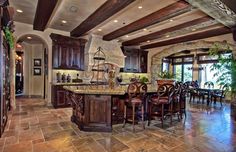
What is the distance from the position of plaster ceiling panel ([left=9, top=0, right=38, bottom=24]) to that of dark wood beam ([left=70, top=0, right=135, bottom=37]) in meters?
1.51

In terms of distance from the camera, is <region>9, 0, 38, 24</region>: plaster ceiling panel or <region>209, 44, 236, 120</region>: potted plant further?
<region>209, 44, 236, 120</region>: potted plant

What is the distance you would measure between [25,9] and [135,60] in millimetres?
6278

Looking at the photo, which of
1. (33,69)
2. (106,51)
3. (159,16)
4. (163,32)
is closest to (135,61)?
(106,51)

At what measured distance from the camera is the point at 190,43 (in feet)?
27.3

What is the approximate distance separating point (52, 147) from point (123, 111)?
1974mm

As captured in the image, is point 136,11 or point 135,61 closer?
point 136,11

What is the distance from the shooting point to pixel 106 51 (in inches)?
313

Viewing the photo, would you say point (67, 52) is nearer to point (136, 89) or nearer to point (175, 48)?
point (136, 89)

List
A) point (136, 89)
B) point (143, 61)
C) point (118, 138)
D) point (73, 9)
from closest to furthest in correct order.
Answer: point (118, 138)
point (136, 89)
point (73, 9)
point (143, 61)

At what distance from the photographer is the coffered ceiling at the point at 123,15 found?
159 inches

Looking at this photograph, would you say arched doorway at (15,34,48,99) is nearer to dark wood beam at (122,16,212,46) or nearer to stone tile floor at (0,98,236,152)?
dark wood beam at (122,16,212,46)

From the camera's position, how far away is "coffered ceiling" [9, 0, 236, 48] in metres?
4.03

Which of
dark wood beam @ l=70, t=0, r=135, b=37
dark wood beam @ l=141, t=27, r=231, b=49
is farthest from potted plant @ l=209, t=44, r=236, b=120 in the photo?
dark wood beam @ l=70, t=0, r=135, b=37

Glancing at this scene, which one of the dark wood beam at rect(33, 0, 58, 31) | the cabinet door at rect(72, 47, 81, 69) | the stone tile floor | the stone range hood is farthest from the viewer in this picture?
the stone range hood
